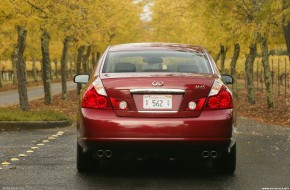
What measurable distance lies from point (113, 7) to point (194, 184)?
28640 mm

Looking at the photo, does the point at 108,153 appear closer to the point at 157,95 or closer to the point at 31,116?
the point at 157,95

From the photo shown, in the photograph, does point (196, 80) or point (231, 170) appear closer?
point (196, 80)

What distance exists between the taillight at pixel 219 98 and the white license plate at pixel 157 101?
443 mm

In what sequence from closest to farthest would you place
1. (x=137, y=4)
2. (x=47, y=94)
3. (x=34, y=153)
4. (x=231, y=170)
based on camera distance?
1. (x=231, y=170)
2. (x=34, y=153)
3. (x=47, y=94)
4. (x=137, y=4)

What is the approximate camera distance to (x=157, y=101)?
21.3 ft

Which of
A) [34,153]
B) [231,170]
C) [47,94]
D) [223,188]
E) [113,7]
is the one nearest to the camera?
[223,188]

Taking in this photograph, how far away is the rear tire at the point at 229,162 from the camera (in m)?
7.23

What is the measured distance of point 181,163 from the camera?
8148 mm

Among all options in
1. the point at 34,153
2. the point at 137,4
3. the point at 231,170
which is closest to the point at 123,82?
the point at 231,170

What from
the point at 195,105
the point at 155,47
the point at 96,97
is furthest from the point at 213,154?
the point at 155,47

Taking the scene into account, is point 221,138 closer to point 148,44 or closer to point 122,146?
point 122,146

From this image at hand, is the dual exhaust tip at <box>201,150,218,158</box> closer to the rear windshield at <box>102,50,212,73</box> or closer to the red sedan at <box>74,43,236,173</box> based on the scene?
the red sedan at <box>74,43,236,173</box>

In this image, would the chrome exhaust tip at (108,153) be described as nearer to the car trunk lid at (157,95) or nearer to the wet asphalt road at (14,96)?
the car trunk lid at (157,95)

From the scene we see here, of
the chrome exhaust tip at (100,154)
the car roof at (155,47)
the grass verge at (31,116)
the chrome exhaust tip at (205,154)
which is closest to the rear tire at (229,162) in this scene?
the chrome exhaust tip at (205,154)
